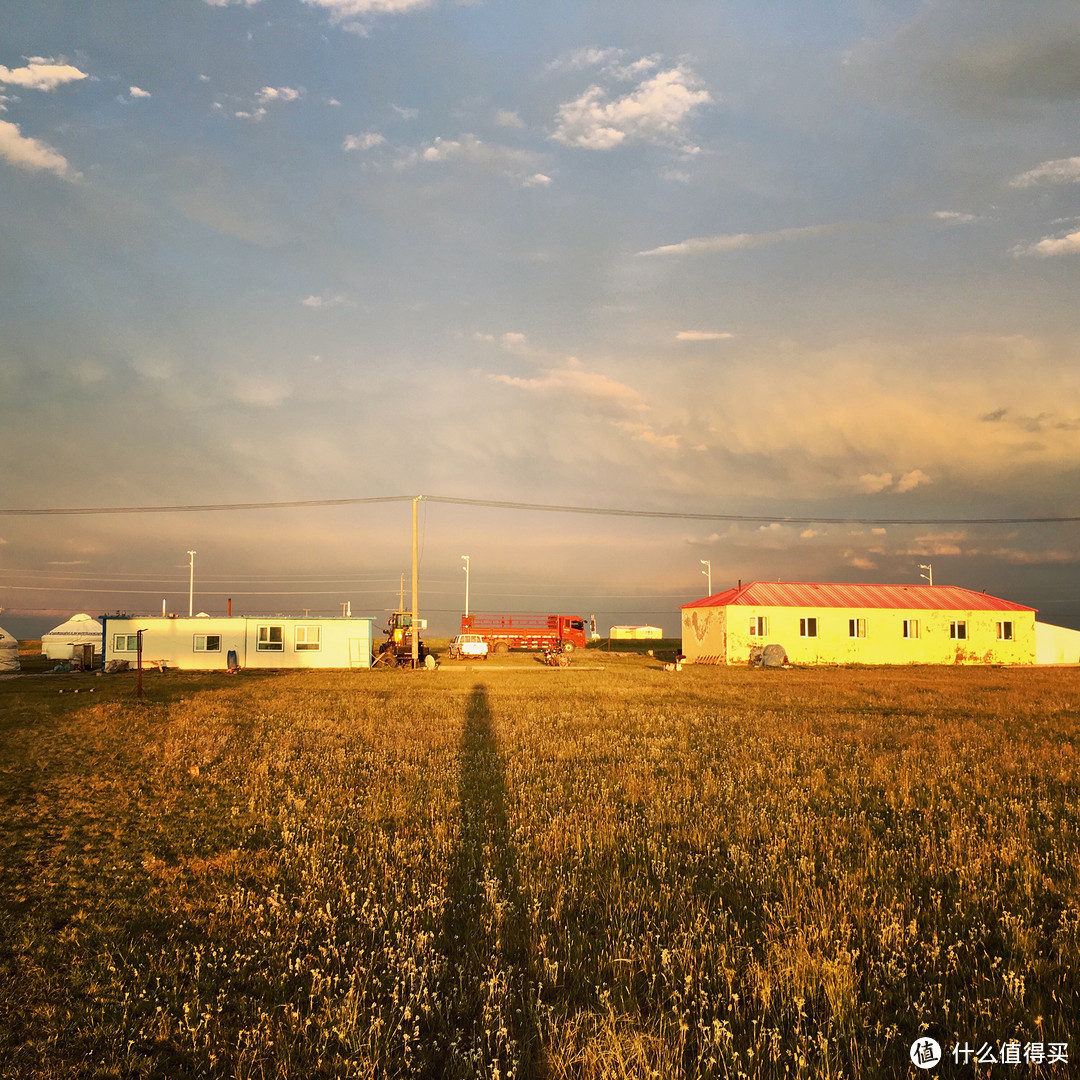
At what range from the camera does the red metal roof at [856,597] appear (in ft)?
161

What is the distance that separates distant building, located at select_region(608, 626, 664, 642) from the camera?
374 feet

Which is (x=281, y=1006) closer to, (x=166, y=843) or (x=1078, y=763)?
(x=166, y=843)

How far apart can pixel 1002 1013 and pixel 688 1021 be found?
6.13 feet

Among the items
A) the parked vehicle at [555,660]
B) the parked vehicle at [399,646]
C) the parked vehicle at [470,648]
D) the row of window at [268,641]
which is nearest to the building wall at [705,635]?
the parked vehicle at [555,660]

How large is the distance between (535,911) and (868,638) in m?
49.3

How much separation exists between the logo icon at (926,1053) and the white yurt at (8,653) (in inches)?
2085

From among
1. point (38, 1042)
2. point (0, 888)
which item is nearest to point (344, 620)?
point (0, 888)

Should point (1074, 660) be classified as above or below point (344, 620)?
below

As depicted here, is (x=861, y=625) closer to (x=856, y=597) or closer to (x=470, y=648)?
(x=856, y=597)

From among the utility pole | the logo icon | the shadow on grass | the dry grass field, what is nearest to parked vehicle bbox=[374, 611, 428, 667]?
the utility pole

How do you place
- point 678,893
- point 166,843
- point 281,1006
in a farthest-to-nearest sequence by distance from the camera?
1. point 166,843
2. point 678,893
3. point 281,1006

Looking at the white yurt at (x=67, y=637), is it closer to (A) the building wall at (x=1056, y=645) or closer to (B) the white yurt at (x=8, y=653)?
(B) the white yurt at (x=8, y=653)

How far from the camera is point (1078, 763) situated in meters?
12.4

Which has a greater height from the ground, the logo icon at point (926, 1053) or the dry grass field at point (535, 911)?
the logo icon at point (926, 1053)
